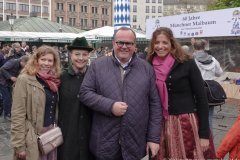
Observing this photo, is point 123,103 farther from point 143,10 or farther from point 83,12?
point 143,10

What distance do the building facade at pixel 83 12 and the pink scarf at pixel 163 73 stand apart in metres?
86.9

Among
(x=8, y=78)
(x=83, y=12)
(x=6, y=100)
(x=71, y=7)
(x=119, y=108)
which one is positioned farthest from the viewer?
(x=83, y=12)

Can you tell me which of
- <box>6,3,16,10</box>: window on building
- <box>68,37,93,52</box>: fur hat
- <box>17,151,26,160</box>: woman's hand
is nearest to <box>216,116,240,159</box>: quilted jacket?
<box>68,37,93,52</box>: fur hat

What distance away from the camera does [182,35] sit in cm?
1454

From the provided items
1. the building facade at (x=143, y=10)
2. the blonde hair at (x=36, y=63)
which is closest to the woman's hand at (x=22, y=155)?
the blonde hair at (x=36, y=63)

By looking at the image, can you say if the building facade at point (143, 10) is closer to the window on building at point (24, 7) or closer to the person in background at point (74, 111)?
the window on building at point (24, 7)

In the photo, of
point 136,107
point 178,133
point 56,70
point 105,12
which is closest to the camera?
point 136,107

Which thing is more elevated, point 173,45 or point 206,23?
point 206,23

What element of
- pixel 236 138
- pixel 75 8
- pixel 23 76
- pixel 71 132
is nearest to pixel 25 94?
pixel 23 76

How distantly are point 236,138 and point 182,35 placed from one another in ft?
36.6

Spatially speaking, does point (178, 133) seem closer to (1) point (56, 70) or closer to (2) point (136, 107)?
(2) point (136, 107)

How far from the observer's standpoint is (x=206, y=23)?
1324cm

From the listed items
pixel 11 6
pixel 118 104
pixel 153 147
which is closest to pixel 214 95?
pixel 153 147

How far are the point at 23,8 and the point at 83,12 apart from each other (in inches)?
678
